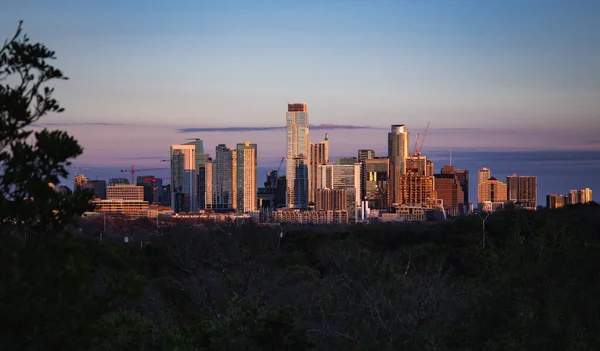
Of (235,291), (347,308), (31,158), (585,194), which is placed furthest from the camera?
(585,194)

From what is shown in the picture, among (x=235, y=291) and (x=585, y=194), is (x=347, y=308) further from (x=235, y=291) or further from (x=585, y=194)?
(x=585, y=194)

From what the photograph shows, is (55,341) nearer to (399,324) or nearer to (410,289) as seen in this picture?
(399,324)

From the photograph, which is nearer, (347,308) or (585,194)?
(347,308)

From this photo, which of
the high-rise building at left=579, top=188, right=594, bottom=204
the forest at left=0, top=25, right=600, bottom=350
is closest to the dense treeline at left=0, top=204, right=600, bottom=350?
the forest at left=0, top=25, right=600, bottom=350

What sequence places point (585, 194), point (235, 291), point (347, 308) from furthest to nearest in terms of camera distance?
point (585, 194), point (235, 291), point (347, 308)

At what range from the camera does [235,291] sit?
27.8 meters

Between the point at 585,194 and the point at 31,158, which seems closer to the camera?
the point at 31,158

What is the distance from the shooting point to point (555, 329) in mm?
13320

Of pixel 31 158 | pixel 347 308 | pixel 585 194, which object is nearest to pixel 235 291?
pixel 347 308

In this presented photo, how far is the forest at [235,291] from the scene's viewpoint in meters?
7.69

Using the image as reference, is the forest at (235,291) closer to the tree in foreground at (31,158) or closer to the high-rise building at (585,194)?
the tree in foreground at (31,158)

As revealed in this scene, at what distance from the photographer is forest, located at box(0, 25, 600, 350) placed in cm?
769

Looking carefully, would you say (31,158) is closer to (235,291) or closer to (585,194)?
(235,291)

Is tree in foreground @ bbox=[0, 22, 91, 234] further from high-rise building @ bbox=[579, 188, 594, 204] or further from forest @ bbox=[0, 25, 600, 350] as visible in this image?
high-rise building @ bbox=[579, 188, 594, 204]
